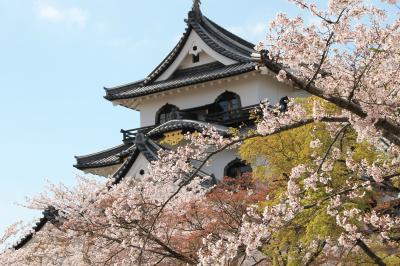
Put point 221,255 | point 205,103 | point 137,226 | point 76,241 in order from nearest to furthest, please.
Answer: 1. point 221,255
2. point 137,226
3. point 76,241
4. point 205,103

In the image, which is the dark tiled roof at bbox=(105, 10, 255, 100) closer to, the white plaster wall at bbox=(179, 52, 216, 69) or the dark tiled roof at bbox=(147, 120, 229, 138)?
the white plaster wall at bbox=(179, 52, 216, 69)

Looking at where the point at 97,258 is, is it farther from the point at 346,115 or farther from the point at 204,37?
the point at 204,37

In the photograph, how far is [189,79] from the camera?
25312 mm

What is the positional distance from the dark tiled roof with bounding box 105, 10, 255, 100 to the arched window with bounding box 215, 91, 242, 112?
1106 millimetres

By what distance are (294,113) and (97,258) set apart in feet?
31.5

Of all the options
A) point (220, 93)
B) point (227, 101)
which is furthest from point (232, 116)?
point (220, 93)

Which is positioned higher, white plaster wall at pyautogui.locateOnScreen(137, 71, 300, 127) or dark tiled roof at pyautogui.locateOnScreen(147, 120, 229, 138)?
white plaster wall at pyautogui.locateOnScreen(137, 71, 300, 127)

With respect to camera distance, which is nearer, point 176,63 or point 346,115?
point 346,115

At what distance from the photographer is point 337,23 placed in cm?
668

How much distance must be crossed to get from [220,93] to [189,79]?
5.01 feet

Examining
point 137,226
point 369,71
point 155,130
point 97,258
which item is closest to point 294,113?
point 369,71

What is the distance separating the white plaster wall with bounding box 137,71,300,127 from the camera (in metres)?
24.5

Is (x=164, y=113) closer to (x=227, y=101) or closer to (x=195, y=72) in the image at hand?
(x=195, y=72)

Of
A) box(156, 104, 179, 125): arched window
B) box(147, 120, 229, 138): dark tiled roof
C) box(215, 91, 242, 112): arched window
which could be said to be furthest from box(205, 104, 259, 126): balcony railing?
box(156, 104, 179, 125): arched window
